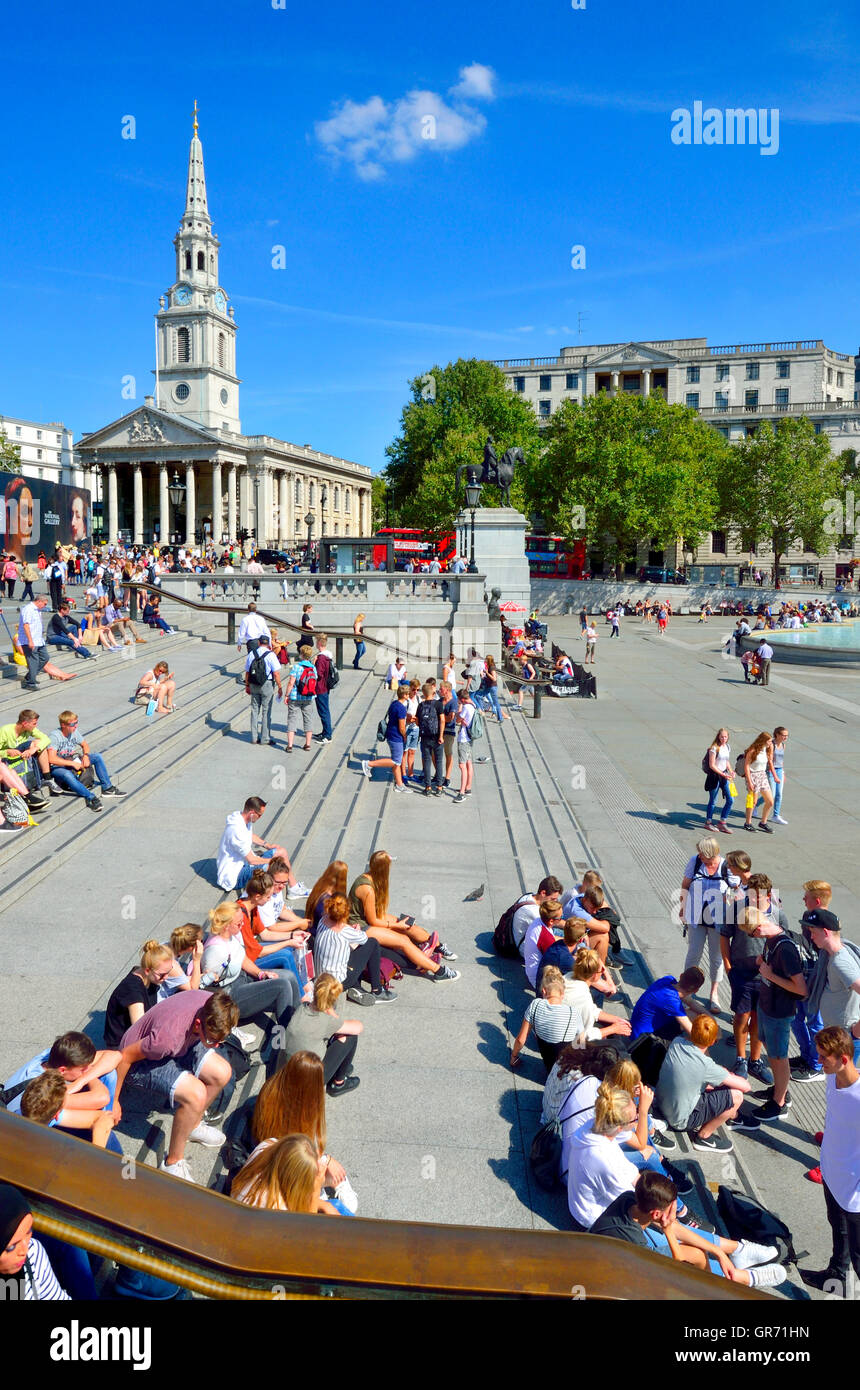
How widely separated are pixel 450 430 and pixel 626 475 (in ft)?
46.2

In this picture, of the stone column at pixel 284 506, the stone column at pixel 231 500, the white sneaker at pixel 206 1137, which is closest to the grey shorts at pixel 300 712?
the white sneaker at pixel 206 1137

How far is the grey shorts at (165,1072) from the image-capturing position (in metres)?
4.97

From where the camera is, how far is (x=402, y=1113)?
5.43 m

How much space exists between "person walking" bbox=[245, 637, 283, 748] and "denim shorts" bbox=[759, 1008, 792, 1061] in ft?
29.7

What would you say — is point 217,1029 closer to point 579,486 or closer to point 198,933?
point 198,933

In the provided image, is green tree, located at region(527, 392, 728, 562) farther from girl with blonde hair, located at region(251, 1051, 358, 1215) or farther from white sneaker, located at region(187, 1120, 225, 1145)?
girl with blonde hair, located at region(251, 1051, 358, 1215)

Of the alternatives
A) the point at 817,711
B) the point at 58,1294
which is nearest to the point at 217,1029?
the point at 58,1294

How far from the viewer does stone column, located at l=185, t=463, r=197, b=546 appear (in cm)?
7812

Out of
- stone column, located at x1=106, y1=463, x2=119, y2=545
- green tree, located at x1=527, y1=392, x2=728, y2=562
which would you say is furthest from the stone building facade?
stone column, located at x1=106, y1=463, x2=119, y2=545

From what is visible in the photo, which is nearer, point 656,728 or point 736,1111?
point 736,1111

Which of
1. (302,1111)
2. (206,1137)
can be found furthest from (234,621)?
(302,1111)

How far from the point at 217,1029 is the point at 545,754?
11900mm

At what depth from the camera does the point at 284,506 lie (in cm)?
8906
